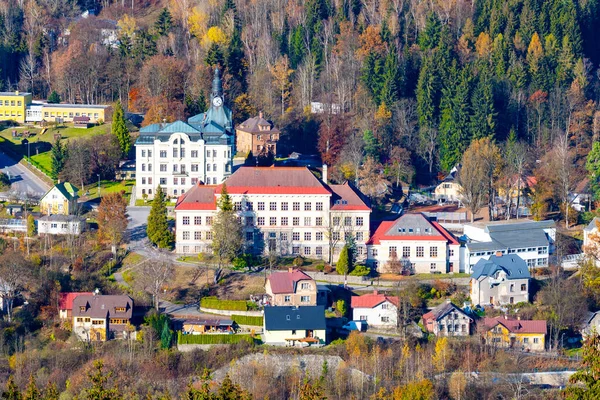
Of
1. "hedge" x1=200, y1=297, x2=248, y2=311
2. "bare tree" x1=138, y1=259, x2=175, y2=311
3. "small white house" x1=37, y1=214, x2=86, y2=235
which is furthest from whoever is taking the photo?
"small white house" x1=37, y1=214, x2=86, y2=235

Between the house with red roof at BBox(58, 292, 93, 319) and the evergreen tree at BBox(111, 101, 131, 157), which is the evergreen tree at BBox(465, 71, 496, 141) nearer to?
the evergreen tree at BBox(111, 101, 131, 157)

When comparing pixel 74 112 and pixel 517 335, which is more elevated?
pixel 74 112

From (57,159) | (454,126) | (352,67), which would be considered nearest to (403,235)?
(454,126)

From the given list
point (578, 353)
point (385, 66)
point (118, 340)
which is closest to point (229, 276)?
point (118, 340)

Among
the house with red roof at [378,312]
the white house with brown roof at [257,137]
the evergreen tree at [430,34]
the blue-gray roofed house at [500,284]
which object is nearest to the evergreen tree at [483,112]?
the evergreen tree at [430,34]

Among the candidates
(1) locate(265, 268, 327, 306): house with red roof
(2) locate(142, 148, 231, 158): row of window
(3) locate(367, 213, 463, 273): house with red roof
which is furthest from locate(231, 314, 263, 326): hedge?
(2) locate(142, 148, 231, 158): row of window

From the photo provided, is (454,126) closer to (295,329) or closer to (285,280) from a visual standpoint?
(285,280)

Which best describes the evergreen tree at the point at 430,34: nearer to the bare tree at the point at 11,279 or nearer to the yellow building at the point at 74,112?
the yellow building at the point at 74,112
